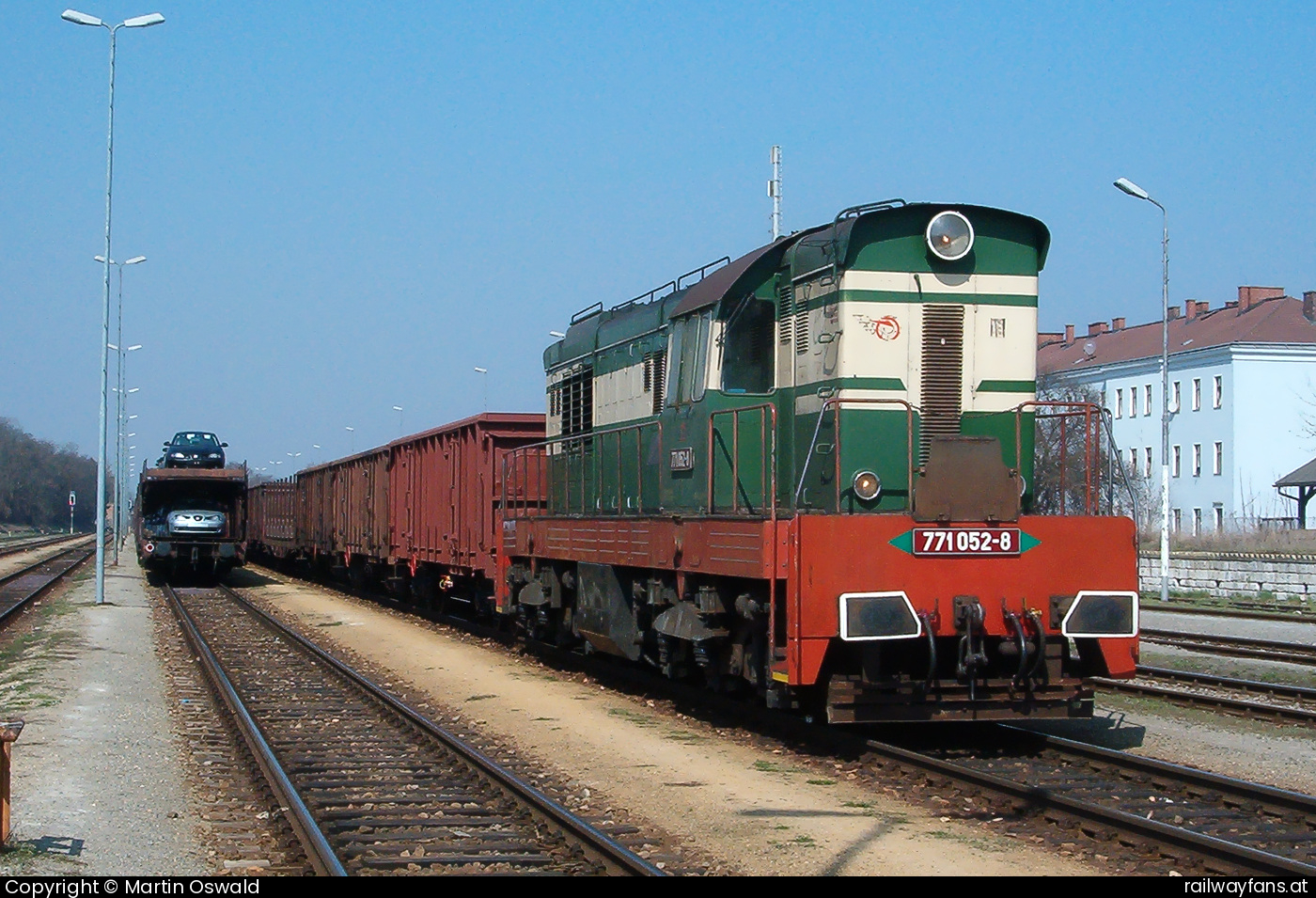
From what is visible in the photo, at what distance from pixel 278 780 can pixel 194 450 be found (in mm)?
27989

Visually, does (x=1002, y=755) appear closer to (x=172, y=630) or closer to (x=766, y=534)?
(x=766, y=534)

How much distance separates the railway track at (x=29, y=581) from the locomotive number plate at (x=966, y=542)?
17.1 meters

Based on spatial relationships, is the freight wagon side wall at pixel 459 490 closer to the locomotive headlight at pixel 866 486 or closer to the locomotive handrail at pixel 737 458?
the locomotive handrail at pixel 737 458

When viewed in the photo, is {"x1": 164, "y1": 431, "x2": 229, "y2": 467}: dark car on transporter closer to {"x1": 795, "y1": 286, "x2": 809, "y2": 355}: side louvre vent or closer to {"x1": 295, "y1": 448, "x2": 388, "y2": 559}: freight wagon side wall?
{"x1": 295, "y1": 448, "x2": 388, "y2": 559}: freight wagon side wall

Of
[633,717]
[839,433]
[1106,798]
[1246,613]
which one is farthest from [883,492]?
[1246,613]

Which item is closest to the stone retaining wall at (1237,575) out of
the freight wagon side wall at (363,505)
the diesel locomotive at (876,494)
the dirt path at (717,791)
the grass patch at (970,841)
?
the freight wagon side wall at (363,505)

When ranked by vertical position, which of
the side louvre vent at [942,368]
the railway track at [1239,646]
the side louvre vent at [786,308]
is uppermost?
the side louvre vent at [786,308]

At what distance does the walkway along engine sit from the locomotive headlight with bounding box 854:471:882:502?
2cm

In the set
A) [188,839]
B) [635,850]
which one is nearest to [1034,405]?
[635,850]

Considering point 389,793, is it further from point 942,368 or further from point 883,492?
point 942,368

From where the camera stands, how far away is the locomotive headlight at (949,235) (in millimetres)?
10055

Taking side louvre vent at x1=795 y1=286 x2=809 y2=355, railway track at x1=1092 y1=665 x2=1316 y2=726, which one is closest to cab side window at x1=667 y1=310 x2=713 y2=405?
side louvre vent at x1=795 y1=286 x2=809 y2=355

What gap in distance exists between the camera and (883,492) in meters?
9.96

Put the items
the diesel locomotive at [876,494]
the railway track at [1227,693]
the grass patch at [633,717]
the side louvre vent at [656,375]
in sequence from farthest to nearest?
the side louvre vent at [656,375]
the railway track at [1227,693]
the grass patch at [633,717]
the diesel locomotive at [876,494]
